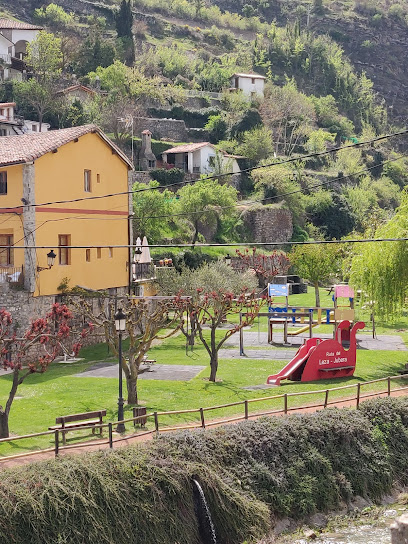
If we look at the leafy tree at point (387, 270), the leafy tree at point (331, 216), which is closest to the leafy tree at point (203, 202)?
the leafy tree at point (331, 216)

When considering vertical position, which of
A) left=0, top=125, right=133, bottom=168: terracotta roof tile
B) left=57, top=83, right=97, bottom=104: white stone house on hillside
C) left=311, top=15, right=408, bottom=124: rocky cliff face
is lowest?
left=0, top=125, right=133, bottom=168: terracotta roof tile

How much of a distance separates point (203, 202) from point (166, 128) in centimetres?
2829

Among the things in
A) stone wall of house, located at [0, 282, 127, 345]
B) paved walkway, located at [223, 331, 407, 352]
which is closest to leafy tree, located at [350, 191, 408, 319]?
paved walkway, located at [223, 331, 407, 352]

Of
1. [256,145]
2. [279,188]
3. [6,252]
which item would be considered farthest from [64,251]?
[256,145]

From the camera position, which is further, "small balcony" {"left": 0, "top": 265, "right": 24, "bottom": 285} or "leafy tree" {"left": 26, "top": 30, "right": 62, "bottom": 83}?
"leafy tree" {"left": 26, "top": 30, "right": 62, "bottom": 83}

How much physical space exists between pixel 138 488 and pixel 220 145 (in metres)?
66.9

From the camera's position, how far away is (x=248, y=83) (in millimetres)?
104062

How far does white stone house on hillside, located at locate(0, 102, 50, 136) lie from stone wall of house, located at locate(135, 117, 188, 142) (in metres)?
11.4

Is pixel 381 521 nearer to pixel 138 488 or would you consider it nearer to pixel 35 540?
pixel 138 488

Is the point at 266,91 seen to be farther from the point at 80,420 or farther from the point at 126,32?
the point at 80,420

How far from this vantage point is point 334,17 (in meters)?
165

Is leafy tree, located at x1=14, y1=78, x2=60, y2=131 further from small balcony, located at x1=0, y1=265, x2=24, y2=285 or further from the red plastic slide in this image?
the red plastic slide

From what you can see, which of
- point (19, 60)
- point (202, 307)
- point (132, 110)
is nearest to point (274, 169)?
point (132, 110)

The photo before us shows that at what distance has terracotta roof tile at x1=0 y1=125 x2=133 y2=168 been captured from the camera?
35.9 metres
